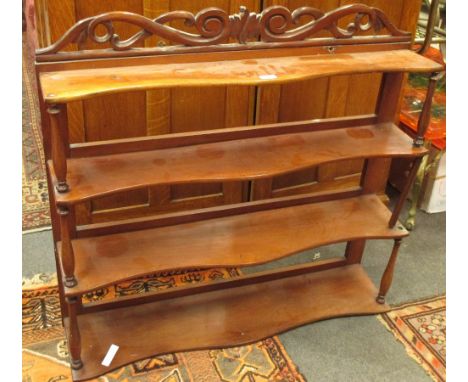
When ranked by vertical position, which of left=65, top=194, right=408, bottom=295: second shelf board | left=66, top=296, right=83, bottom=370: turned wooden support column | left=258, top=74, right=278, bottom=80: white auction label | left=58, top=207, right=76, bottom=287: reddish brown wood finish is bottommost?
left=66, top=296, right=83, bottom=370: turned wooden support column

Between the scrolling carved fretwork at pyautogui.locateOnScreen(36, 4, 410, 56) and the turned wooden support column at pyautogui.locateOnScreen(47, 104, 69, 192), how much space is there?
8.0 inches

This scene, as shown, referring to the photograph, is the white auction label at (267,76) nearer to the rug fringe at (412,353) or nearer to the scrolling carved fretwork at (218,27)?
the scrolling carved fretwork at (218,27)

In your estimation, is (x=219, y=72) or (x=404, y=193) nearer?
(x=219, y=72)

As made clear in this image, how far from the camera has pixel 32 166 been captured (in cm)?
339

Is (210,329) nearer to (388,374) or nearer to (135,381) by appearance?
(135,381)

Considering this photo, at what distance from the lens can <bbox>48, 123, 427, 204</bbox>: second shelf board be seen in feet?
5.98

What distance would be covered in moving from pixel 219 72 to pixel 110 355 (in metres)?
1.14

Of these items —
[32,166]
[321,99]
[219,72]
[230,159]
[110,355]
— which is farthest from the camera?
[32,166]

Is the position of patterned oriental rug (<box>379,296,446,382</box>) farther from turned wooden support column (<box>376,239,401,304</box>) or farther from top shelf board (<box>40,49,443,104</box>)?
top shelf board (<box>40,49,443,104</box>)

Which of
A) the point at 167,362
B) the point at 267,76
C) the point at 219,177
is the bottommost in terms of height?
the point at 167,362

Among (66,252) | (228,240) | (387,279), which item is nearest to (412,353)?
(387,279)

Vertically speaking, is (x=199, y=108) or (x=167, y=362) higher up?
(x=199, y=108)

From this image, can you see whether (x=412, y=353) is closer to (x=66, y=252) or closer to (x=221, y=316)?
(x=221, y=316)

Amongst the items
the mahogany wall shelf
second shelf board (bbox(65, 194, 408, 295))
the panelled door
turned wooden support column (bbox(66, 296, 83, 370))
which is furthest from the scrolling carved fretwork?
turned wooden support column (bbox(66, 296, 83, 370))
